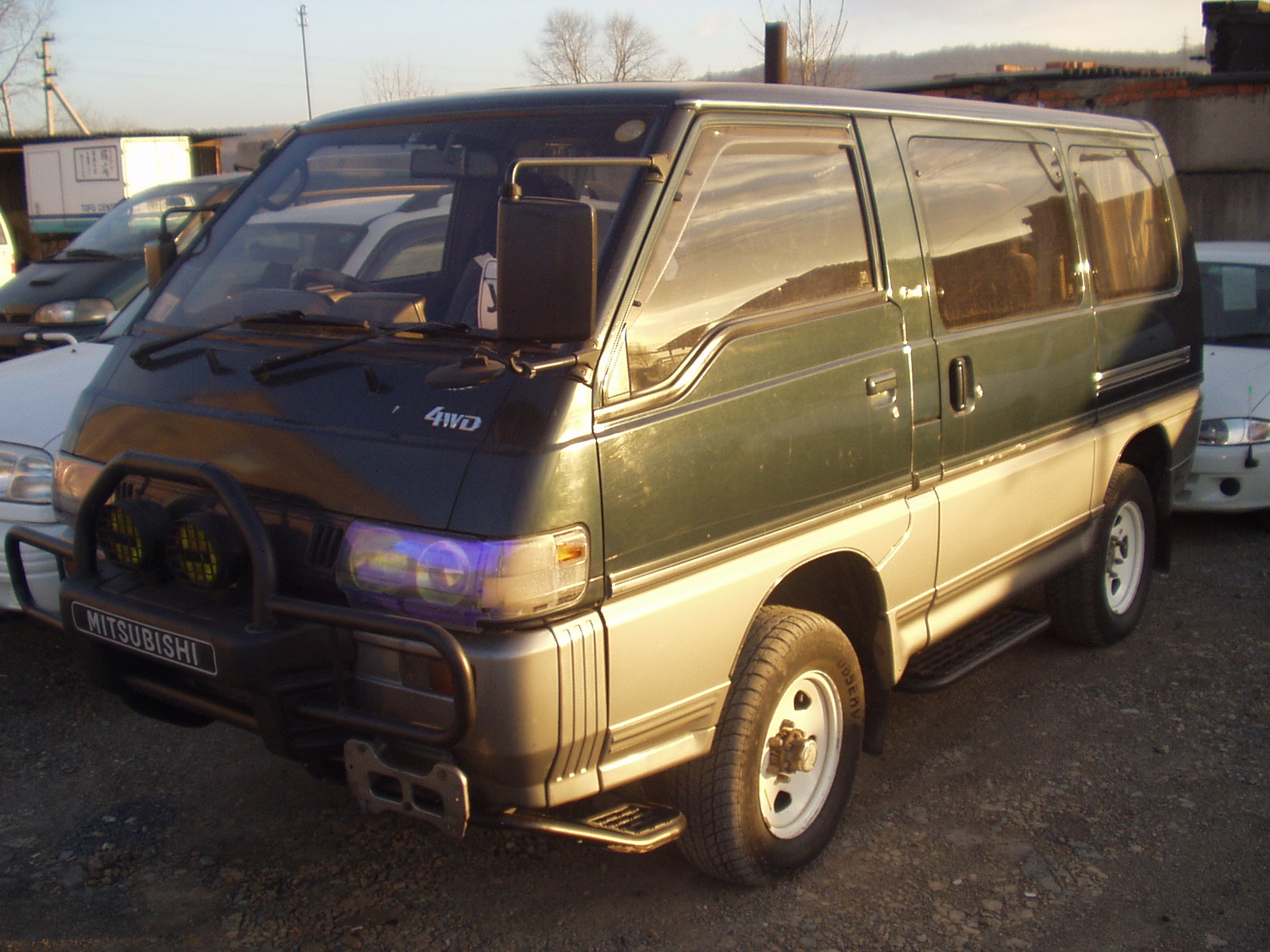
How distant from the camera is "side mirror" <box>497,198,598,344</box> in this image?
7.95 feet

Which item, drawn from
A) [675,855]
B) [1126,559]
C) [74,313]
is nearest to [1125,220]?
[1126,559]

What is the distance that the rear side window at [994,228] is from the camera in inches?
147

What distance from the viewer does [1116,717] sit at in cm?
448

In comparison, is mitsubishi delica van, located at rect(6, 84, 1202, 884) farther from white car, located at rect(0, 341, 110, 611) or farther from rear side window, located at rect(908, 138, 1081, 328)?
white car, located at rect(0, 341, 110, 611)

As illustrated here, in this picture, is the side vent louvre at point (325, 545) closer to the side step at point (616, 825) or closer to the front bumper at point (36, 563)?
the side step at point (616, 825)

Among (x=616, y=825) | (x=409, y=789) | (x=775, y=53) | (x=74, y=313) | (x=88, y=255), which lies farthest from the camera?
(x=88, y=255)

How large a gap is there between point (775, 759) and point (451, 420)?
140 cm

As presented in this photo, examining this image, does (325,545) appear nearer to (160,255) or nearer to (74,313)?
(160,255)

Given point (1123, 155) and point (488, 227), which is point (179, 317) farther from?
point (1123, 155)

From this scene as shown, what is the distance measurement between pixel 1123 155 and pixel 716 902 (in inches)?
143

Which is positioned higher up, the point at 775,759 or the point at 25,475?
the point at 25,475

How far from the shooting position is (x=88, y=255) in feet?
29.8

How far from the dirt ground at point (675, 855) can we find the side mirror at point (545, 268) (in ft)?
5.20

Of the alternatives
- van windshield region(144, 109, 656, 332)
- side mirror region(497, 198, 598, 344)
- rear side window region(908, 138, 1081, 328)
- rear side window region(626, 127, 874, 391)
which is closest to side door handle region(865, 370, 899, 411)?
rear side window region(626, 127, 874, 391)
